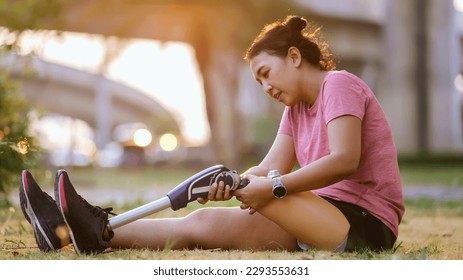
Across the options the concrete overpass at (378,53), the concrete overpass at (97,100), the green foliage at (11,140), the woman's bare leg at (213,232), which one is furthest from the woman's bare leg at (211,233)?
the concrete overpass at (97,100)

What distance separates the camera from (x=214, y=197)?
9.71 feet

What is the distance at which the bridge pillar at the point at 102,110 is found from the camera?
35.4m

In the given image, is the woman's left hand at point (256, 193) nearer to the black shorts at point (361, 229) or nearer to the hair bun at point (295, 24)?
the black shorts at point (361, 229)

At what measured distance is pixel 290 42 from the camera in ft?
10.1

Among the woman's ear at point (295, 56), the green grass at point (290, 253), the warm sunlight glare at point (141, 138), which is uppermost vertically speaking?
the woman's ear at point (295, 56)

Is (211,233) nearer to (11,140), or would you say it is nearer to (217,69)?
(11,140)

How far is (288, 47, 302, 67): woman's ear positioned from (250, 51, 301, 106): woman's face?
0.01 m

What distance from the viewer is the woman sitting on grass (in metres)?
2.88

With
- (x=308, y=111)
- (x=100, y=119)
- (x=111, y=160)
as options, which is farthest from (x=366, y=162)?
(x=100, y=119)

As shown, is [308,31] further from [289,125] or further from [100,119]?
[100,119]


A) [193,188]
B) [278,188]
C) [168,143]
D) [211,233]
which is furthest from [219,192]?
[168,143]

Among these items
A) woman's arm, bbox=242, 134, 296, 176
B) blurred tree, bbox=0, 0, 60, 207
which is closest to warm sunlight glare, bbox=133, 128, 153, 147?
blurred tree, bbox=0, 0, 60, 207

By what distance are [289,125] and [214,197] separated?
553mm

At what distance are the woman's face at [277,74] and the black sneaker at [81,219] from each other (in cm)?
83
